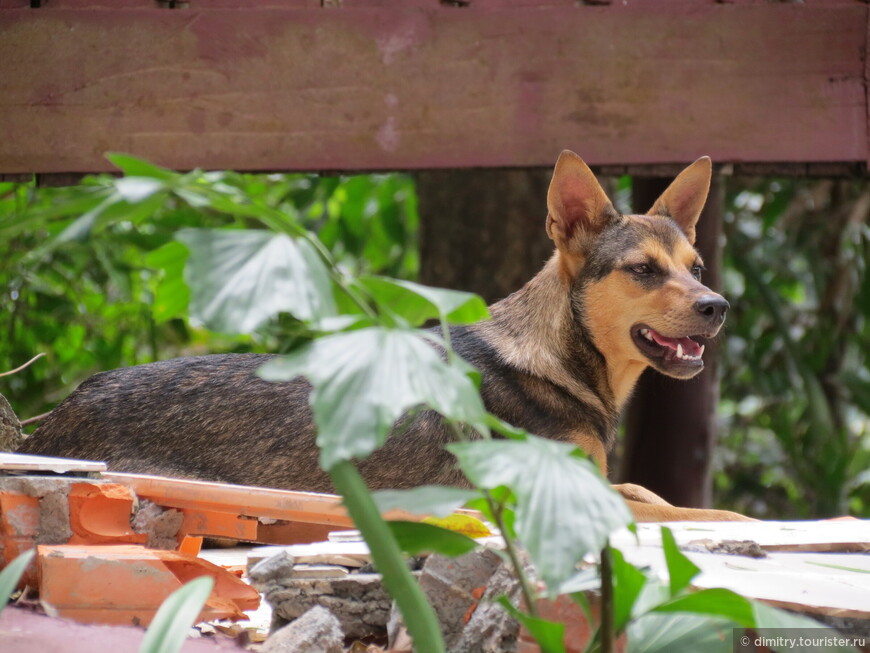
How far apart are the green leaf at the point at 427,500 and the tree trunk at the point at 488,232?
4.46 meters

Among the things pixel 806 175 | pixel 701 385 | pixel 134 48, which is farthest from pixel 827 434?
pixel 134 48

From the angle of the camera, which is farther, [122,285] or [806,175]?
[122,285]

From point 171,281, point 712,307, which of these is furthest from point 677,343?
point 171,281

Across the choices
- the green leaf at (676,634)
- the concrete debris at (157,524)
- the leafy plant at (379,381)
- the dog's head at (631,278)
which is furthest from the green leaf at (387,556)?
the dog's head at (631,278)

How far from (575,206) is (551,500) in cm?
298

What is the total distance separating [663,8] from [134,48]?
6.97 feet

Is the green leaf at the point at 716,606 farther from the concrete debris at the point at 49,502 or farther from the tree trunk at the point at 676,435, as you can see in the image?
the tree trunk at the point at 676,435

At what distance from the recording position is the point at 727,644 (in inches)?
67.9

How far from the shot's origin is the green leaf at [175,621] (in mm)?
1425

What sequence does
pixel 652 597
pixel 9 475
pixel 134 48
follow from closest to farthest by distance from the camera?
pixel 652 597 → pixel 9 475 → pixel 134 48

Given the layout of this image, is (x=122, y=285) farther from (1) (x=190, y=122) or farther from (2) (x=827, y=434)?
(2) (x=827, y=434)

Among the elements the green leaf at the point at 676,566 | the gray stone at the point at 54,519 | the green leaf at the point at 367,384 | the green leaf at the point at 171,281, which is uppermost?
the green leaf at the point at 171,281

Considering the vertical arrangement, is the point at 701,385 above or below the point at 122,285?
below

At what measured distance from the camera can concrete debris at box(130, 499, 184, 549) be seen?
2.88 m
